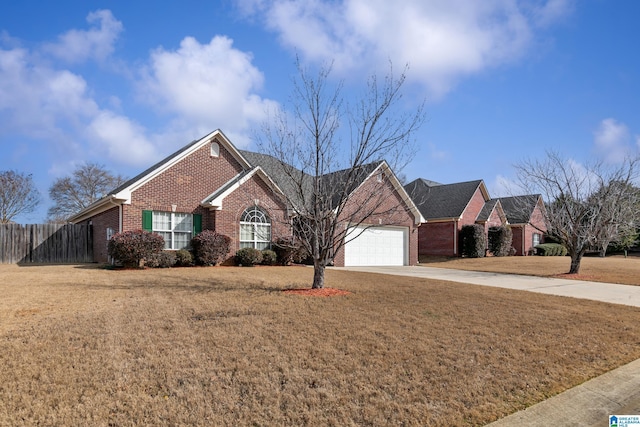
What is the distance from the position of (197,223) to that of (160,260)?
2.68m

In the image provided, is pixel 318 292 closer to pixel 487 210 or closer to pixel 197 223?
pixel 197 223

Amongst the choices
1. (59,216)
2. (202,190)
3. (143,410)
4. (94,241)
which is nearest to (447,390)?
(143,410)

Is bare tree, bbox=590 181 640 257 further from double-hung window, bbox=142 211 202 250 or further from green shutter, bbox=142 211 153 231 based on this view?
green shutter, bbox=142 211 153 231

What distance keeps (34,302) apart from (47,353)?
12.5 ft

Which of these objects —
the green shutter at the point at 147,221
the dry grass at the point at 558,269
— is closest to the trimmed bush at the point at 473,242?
the dry grass at the point at 558,269

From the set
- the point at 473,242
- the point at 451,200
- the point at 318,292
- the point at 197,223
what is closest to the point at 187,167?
the point at 197,223

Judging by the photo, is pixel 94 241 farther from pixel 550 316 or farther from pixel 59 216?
pixel 59 216

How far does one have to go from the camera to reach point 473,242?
28000 mm

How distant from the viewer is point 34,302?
816 cm

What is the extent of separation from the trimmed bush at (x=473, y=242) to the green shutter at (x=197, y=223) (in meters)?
18.4

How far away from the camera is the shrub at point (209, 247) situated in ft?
54.2

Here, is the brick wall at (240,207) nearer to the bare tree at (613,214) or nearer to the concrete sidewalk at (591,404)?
the concrete sidewalk at (591,404)

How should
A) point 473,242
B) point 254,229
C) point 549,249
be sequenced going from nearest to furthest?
point 254,229
point 473,242
point 549,249

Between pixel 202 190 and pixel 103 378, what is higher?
pixel 202 190
